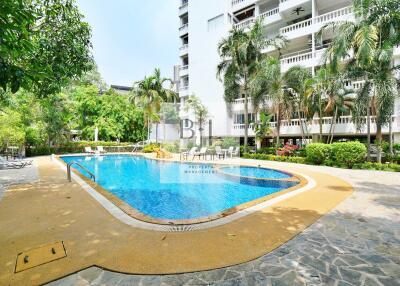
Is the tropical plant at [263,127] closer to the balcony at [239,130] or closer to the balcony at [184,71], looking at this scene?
the balcony at [239,130]

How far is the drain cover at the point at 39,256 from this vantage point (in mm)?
3334

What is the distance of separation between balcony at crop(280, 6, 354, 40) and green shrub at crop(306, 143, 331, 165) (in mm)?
11398

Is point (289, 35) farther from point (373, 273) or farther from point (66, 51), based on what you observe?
point (373, 273)

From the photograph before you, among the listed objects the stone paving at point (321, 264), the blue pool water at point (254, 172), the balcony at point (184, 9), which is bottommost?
the blue pool water at point (254, 172)

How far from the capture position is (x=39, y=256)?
11.7 ft

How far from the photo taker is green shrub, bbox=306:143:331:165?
49.3ft

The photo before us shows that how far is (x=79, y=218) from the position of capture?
5.27m

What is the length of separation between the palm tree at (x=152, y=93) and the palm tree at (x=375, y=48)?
21.0 metres

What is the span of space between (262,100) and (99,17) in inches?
549

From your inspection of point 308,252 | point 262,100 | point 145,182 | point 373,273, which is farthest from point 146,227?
point 262,100

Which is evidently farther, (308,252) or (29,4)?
(29,4)

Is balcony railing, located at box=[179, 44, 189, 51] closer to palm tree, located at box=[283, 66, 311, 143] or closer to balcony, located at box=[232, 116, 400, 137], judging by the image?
balcony, located at box=[232, 116, 400, 137]

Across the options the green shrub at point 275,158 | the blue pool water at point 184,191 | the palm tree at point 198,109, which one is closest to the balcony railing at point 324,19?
the palm tree at point 198,109

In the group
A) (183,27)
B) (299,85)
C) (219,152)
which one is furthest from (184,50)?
(299,85)
